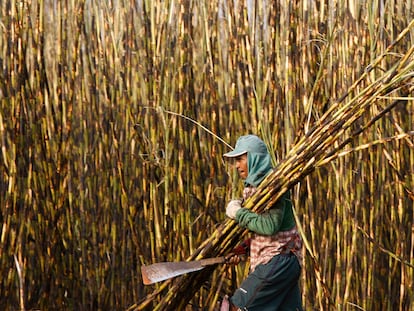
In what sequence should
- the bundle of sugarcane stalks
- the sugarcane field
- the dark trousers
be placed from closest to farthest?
the bundle of sugarcane stalks → the dark trousers → the sugarcane field

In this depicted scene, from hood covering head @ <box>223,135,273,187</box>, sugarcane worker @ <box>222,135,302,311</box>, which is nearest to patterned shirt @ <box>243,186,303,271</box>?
sugarcane worker @ <box>222,135,302,311</box>

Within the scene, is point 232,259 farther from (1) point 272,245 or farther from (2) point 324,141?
(2) point 324,141

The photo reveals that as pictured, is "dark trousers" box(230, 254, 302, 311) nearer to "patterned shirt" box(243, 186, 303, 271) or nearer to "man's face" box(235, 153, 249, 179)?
"patterned shirt" box(243, 186, 303, 271)

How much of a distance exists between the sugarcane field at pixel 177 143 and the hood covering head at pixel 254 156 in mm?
299

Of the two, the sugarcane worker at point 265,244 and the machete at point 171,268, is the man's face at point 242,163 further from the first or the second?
the machete at point 171,268

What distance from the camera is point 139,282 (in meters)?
2.92

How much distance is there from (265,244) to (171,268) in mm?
278

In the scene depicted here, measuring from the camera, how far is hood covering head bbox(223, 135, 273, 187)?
7.61 ft

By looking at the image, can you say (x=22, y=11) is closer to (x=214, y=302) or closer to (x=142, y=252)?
(x=142, y=252)

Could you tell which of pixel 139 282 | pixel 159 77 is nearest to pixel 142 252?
pixel 139 282

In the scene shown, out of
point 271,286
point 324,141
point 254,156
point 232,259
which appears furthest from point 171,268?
point 324,141

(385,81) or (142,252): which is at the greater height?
(385,81)

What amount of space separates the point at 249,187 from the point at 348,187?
0.45 m

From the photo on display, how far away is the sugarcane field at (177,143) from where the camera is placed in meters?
2.75
